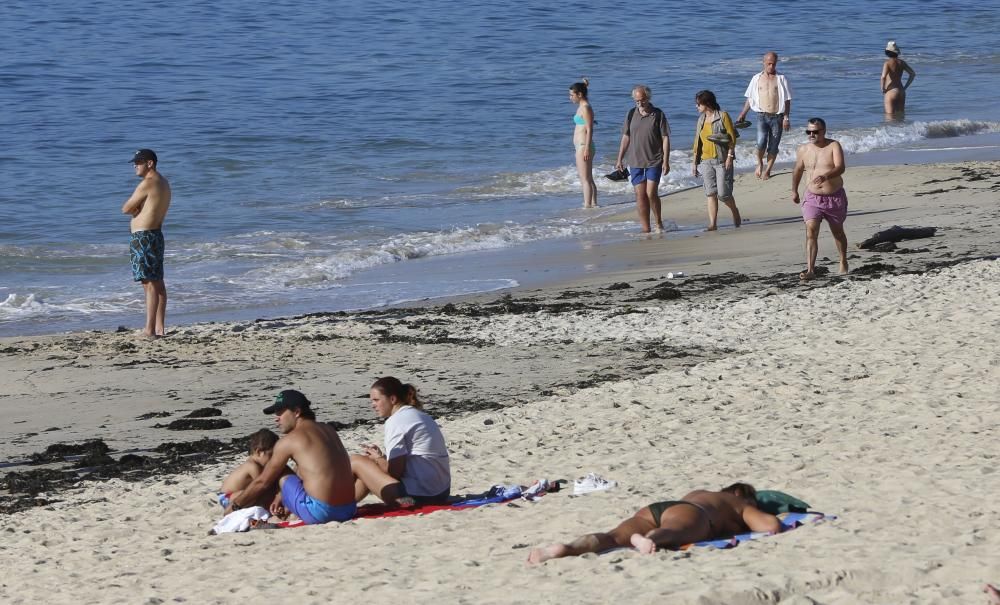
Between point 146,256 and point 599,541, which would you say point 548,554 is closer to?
point 599,541

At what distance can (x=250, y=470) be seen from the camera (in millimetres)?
7066

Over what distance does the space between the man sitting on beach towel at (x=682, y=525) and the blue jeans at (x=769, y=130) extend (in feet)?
35.7

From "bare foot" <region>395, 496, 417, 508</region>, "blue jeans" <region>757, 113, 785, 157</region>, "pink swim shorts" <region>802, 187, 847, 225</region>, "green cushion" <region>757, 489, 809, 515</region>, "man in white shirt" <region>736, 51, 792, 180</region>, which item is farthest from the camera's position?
"blue jeans" <region>757, 113, 785, 157</region>

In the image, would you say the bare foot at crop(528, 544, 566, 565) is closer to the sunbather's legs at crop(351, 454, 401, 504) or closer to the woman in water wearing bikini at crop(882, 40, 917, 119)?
the sunbather's legs at crop(351, 454, 401, 504)

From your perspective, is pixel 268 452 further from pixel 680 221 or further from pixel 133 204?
pixel 680 221

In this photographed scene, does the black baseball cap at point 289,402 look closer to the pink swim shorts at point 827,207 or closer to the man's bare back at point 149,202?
the man's bare back at point 149,202

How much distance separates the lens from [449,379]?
9648 mm

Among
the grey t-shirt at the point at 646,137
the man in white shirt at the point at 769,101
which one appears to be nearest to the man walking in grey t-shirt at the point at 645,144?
the grey t-shirt at the point at 646,137

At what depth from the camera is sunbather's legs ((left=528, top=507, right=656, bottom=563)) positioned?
222 inches

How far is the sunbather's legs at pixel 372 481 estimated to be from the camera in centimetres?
696

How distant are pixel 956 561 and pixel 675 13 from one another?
37171 millimetres

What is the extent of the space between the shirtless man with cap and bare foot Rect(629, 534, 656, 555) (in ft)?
5.47

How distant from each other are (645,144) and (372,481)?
299 inches

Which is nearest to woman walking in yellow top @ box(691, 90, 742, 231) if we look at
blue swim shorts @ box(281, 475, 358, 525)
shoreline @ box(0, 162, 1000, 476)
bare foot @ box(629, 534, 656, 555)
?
shoreline @ box(0, 162, 1000, 476)
